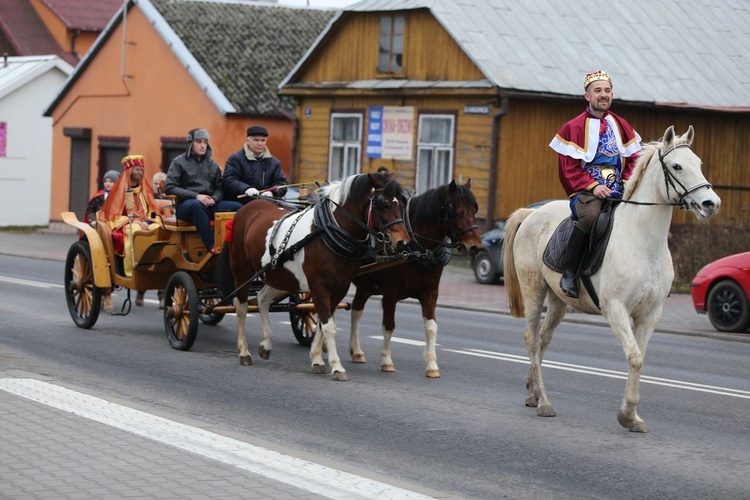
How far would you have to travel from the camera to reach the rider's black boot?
32.4ft

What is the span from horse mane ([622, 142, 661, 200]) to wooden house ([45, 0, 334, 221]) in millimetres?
27458

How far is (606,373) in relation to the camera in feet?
42.2

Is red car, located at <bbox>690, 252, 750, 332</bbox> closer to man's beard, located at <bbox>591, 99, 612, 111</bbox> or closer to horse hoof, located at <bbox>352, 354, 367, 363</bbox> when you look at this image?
horse hoof, located at <bbox>352, 354, 367, 363</bbox>

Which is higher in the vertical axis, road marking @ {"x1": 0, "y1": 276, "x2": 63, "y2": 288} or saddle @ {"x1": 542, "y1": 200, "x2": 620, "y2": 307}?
saddle @ {"x1": 542, "y1": 200, "x2": 620, "y2": 307}

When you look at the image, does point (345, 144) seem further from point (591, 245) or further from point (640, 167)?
point (640, 167)

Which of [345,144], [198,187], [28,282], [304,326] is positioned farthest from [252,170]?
[345,144]

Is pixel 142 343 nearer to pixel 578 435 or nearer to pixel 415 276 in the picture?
pixel 415 276

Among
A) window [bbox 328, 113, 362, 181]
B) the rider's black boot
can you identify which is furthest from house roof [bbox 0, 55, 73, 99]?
the rider's black boot

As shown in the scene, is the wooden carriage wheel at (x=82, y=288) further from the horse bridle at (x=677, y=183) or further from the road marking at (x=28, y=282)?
the horse bridle at (x=677, y=183)

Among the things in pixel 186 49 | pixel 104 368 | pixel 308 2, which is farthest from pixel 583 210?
pixel 308 2

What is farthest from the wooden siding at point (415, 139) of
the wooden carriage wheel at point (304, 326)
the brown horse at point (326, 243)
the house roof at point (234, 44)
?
the brown horse at point (326, 243)

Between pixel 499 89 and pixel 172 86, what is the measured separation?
13.3m

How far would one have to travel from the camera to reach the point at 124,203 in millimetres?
15719

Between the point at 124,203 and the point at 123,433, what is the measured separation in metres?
7.72
